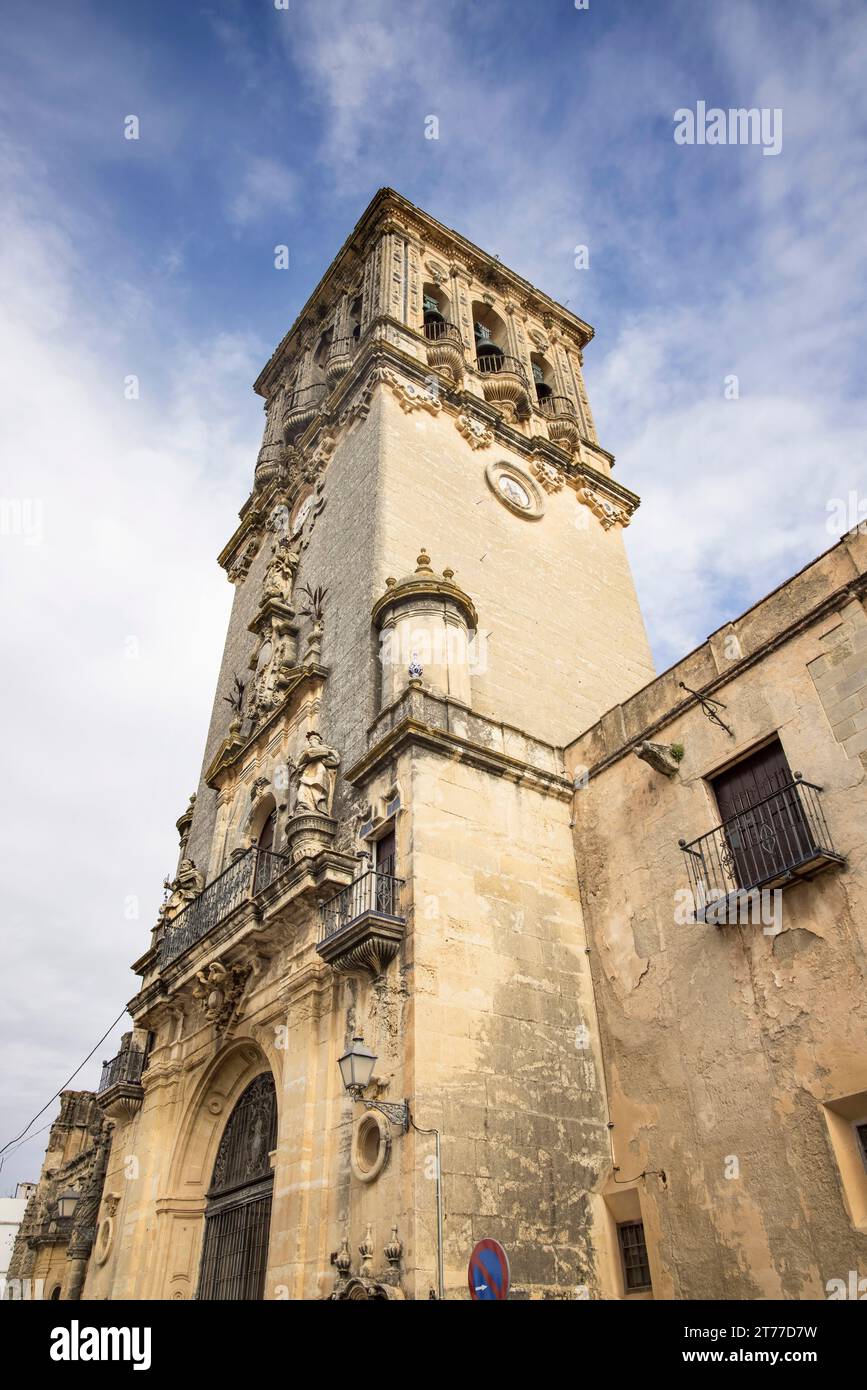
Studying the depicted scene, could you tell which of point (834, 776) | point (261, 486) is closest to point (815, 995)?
point (834, 776)

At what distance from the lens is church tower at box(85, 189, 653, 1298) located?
8.98 m

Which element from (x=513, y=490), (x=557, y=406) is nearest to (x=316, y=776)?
(x=513, y=490)

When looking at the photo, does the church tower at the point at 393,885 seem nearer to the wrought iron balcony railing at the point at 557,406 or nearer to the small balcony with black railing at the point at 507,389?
the small balcony with black railing at the point at 507,389

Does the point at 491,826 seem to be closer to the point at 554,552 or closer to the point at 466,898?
the point at 466,898

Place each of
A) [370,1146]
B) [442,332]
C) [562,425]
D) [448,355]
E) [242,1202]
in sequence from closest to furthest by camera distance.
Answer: [370,1146], [242,1202], [448,355], [562,425], [442,332]

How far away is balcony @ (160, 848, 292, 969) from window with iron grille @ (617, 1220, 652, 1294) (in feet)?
18.2

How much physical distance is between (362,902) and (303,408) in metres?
16.5

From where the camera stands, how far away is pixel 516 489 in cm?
1939

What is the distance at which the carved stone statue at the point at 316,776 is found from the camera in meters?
12.6

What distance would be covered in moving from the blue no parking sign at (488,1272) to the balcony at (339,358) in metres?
18.3

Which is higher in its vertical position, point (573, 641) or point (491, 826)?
point (573, 641)

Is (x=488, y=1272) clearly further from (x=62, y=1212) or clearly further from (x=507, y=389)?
(x=507, y=389)
